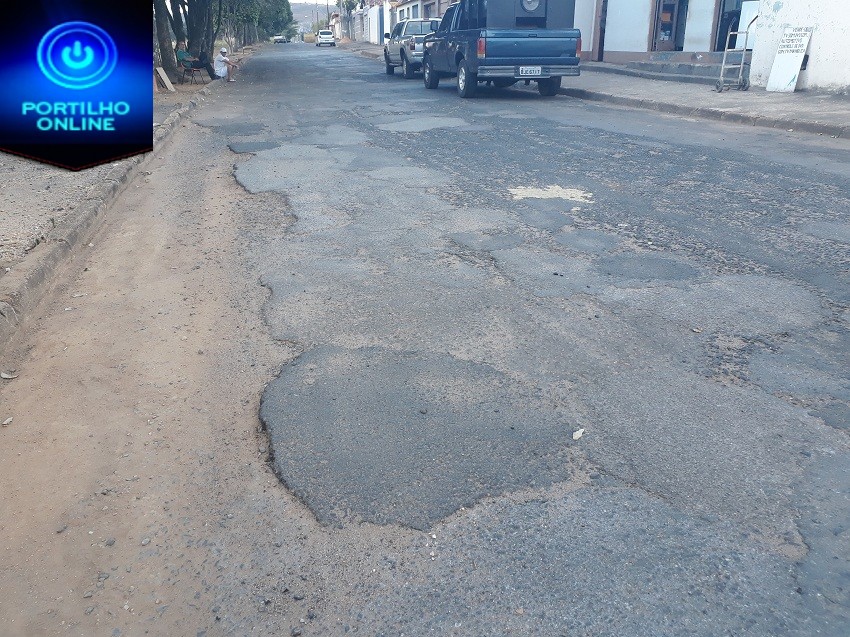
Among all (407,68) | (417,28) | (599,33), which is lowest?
(407,68)

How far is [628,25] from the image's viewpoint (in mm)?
24844

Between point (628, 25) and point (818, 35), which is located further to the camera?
point (628, 25)

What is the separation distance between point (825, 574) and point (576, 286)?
9.43 feet

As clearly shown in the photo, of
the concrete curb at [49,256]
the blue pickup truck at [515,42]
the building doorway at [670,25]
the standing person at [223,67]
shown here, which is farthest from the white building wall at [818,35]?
the standing person at [223,67]

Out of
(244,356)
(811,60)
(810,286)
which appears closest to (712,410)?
(810,286)

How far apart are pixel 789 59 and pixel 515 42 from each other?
230 inches

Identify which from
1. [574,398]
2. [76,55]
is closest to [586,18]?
[76,55]

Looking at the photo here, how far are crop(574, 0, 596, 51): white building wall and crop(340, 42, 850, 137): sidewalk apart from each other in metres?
8.14

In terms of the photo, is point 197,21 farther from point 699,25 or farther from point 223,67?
point 699,25

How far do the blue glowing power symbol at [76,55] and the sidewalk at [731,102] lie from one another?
10.3 meters

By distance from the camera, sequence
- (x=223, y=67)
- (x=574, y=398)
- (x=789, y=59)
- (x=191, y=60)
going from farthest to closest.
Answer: (x=223, y=67) < (x=191, y=60) < (x=789, y=59) < (x=574, y=398)

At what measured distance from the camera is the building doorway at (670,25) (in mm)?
23844

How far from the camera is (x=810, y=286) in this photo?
5.01 metres

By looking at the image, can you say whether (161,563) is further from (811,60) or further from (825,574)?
(811,60)
